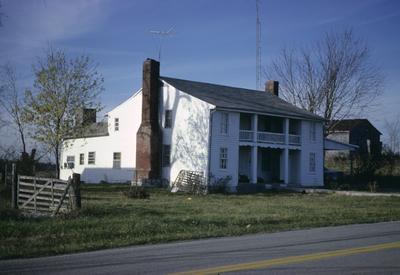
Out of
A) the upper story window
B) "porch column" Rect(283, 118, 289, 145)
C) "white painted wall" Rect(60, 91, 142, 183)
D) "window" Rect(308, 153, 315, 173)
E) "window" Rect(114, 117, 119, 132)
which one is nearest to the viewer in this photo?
the upper story window

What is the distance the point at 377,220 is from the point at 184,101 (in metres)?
19.5

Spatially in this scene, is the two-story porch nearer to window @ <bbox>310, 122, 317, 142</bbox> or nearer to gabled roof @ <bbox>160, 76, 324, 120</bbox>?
gabled roof @ <bbox>160, 76, 324, 120</bbox>

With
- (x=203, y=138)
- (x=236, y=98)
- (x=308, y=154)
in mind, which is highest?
(x=236, y=98)

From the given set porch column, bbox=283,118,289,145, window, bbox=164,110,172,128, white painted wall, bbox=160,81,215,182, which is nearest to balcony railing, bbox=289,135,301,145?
porch column, bbox=283,118,289,145

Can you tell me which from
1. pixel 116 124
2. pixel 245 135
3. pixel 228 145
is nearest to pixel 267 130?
pixel 245 135

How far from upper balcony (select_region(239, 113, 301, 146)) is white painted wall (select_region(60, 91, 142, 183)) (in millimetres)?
7822

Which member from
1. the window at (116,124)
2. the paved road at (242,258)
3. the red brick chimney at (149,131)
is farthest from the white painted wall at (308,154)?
the paved road at (242,258)

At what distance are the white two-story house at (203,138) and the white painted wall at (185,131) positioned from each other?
0.21 ft

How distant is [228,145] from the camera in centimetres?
3512

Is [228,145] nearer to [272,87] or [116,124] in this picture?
[116,124]

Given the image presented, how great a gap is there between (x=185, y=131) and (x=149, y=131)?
2.62m

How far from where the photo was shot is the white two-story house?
3462cm

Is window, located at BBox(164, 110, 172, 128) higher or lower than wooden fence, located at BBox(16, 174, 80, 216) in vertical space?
higher

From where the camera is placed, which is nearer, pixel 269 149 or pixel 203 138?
pixel 203 138
